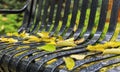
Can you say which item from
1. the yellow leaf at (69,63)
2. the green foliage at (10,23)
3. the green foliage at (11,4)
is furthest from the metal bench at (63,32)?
the green foliage at (11,4)

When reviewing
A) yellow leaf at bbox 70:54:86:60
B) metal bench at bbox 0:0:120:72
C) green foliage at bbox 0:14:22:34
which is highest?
yellow leaf at bbox 70:54:86:60

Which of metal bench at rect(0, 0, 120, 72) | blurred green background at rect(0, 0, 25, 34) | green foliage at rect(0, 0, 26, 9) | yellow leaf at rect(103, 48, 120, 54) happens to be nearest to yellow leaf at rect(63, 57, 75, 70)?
metal bench at rect(0, 0, 120, 72)

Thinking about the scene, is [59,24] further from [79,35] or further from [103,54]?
[103,54]

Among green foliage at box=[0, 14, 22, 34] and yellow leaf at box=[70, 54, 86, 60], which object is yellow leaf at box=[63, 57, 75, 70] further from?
green foliage at box=[0, 14, 22, 34]

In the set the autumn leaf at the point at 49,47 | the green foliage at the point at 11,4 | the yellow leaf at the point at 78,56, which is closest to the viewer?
the yellow leaf at the point at 78,56

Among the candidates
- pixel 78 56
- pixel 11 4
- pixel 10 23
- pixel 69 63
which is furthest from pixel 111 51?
pixel 11 4

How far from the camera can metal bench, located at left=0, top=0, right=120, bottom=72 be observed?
1.96 meters

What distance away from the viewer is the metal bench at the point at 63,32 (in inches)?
77.1

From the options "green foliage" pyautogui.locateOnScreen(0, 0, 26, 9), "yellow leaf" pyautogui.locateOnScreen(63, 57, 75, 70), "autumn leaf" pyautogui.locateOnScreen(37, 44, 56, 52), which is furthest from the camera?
"green foliage" pyautogui.locateOnScreen(0, 0, 26, 9)

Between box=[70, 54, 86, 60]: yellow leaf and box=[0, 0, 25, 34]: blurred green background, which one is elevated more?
box=[70, 54, 86, 60]: yellow leaf

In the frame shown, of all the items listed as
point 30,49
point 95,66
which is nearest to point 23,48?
point 30,49

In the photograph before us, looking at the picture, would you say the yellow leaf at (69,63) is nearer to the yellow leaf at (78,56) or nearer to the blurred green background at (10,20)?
the yellow leaf at (78,56)

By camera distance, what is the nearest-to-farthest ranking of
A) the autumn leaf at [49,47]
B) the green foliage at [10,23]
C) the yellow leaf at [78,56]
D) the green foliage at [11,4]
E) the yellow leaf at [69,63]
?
the yellow leaf at [69,63], the yellow leaf at [78,56], the autumn leaf at [49,47], the green foliage at [10,23], the green foliage at [11,4]

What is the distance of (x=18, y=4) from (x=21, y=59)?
5.19 meters
